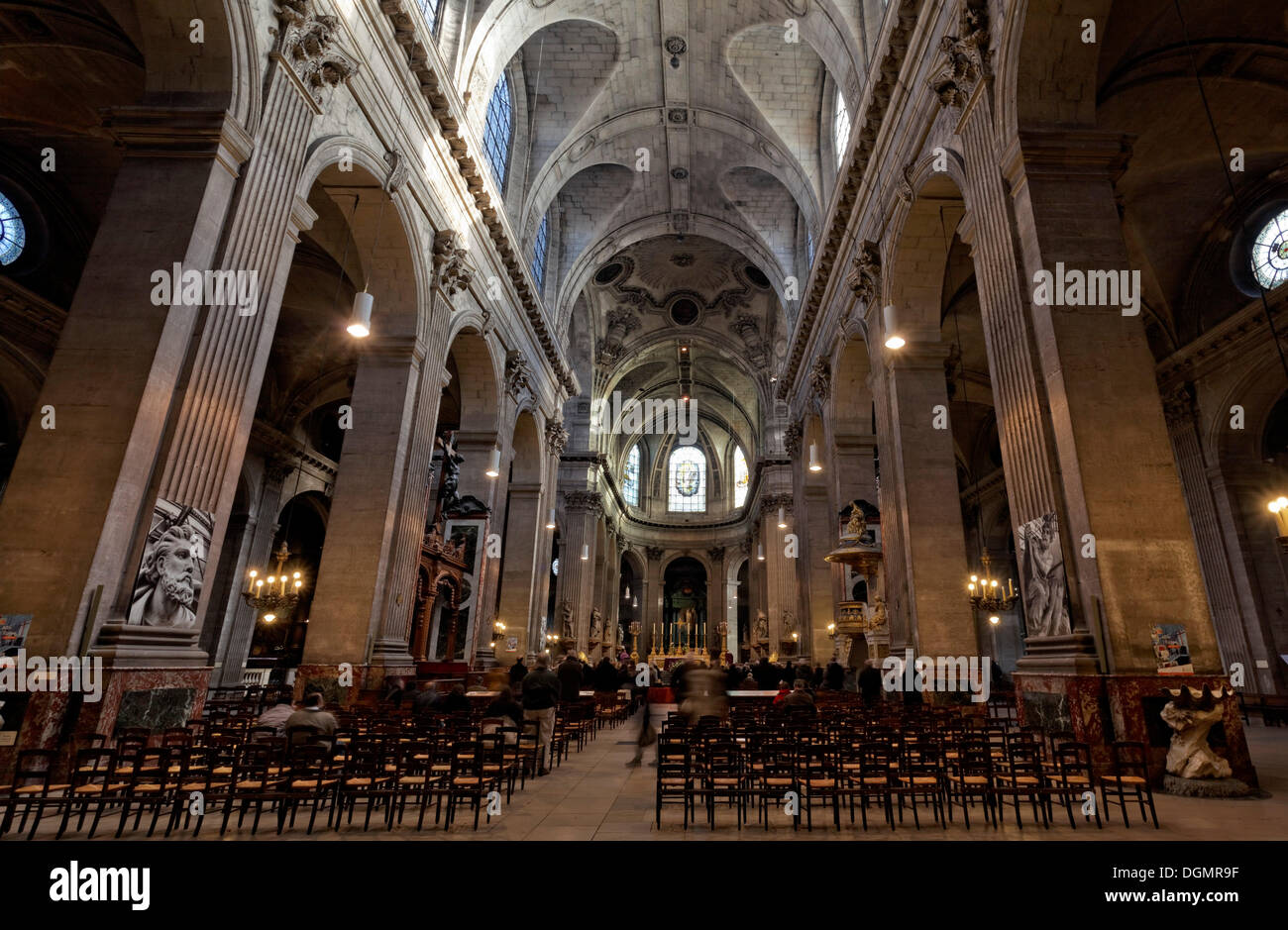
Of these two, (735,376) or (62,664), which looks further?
(735,376)

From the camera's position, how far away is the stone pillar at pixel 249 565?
18.9 metres

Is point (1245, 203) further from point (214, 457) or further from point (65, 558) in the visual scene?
point (65, 558)

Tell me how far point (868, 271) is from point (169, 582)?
12477mm

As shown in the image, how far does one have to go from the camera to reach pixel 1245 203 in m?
13.8

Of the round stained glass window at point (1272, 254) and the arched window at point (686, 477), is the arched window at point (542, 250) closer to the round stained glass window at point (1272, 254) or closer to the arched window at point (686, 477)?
the round stained glass window at point (1272, 254)

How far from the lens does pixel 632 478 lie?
4612 centimetres

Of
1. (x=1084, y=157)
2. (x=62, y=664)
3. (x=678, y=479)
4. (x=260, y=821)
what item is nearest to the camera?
(x=260, y=821)

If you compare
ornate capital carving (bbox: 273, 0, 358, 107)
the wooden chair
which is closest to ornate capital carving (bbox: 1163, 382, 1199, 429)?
the wooden chair

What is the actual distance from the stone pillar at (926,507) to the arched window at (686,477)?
1337 inches

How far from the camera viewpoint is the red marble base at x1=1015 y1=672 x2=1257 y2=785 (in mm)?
5562

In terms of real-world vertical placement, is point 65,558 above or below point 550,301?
below

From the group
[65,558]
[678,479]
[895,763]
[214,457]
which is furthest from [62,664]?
[678,479]

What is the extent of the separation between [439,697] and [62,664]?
409cm
